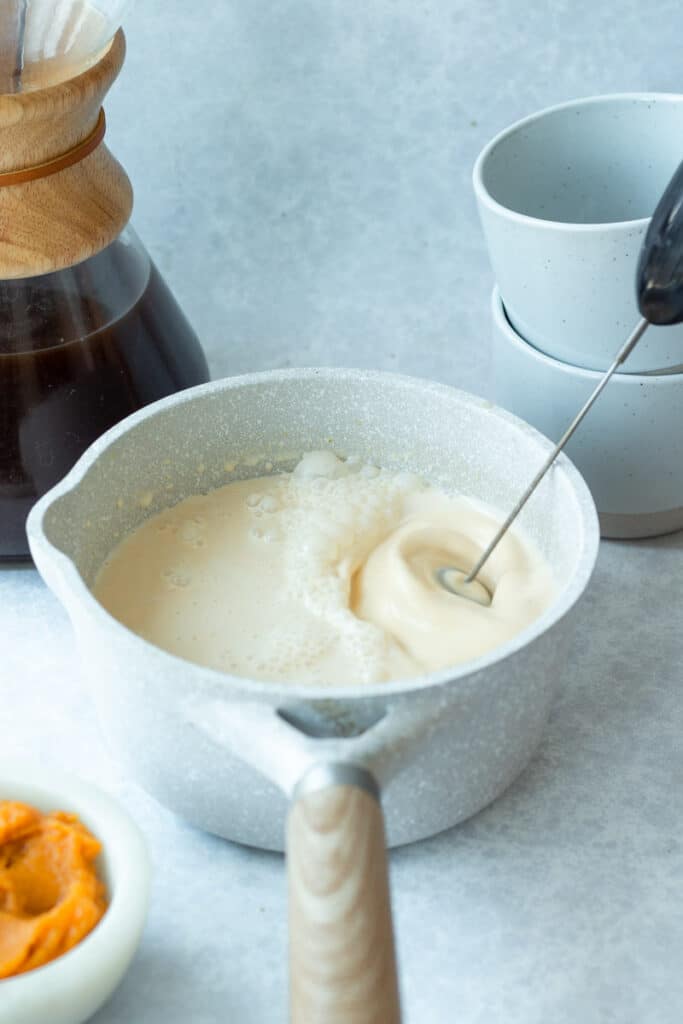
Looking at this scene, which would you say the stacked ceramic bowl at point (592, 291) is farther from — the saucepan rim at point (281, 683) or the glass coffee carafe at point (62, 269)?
the glass coffee carafe at point (62, 269)

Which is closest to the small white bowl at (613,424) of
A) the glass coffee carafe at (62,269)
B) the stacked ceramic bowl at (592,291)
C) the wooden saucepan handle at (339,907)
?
the stacked ceramic bowl at (592,291)

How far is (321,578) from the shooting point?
76 cm

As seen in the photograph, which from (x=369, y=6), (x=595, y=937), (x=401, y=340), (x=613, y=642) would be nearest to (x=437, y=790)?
(x=595, y=937)

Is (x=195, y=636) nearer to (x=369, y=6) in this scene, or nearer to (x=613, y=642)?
(x=613, y=642)

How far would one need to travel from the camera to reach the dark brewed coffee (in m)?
0.81

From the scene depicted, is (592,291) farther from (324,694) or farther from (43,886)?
(43,886)

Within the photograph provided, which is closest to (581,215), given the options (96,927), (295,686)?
(295,686)

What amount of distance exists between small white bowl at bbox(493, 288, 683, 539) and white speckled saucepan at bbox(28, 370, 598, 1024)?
0.22 ft

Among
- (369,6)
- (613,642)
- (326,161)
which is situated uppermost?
(369,6)

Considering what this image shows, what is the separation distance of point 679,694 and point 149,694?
31 centimetres

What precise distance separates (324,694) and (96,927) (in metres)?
0.13

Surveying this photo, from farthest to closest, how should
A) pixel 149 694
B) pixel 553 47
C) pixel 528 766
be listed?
pixel 553 47 → pixel 528 766 → pixel 149 694

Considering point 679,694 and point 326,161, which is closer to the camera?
point 679,694

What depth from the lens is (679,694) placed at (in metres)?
0.79
